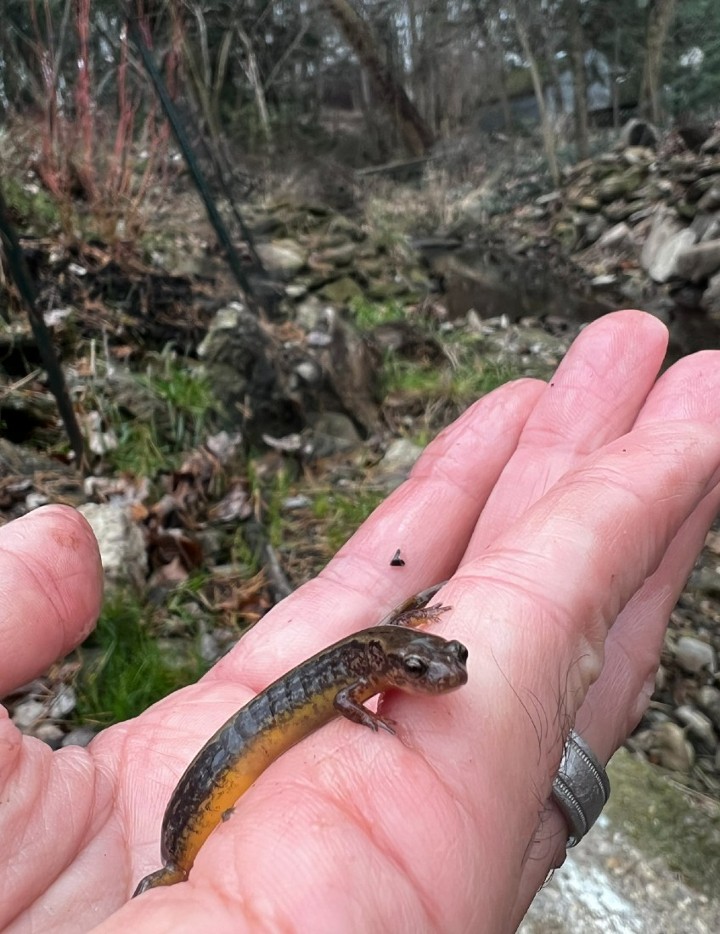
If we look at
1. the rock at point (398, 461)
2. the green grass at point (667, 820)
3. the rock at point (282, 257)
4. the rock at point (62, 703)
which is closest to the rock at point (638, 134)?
the rock at point (282, 257)

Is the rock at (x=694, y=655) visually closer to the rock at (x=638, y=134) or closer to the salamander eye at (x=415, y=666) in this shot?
the salamander eye at (x=415, y=666)

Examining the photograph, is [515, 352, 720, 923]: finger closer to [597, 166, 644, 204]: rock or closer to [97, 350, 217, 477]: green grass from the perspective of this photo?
[97, 350, 217, 477]: green grass

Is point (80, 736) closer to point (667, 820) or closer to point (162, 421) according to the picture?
point (162, 421)

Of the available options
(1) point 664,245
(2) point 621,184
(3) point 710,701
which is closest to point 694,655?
(3) point 710,701

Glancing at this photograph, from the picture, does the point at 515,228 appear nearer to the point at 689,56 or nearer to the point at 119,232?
the point at 689,56

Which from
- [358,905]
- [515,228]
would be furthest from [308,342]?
[515,228]
